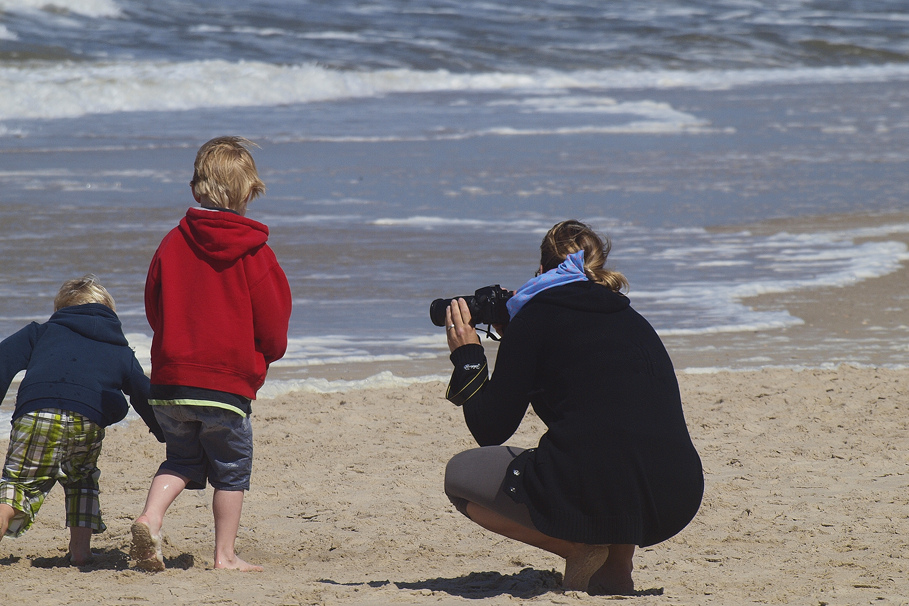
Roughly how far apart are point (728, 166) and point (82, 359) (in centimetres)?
1198

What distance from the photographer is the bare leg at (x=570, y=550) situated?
310cm

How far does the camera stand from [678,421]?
306 centimetres

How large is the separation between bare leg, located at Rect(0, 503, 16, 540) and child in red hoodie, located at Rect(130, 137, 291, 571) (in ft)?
1.46

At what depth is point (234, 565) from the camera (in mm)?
3518

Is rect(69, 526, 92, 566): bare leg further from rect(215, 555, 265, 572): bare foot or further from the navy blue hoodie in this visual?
rect(215, 555, 265, 572): bare foot

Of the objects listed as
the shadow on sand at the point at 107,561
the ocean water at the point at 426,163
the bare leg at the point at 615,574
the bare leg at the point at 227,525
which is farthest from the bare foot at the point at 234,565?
the ocean water at the point at 426,163

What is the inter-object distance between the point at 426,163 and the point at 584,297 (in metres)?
11.3

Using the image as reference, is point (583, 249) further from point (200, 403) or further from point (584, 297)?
point (200, 403)

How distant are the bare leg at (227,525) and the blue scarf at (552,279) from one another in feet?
3.81

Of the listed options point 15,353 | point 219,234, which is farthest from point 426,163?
point 219,234

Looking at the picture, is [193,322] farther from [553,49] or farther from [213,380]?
[553,49]

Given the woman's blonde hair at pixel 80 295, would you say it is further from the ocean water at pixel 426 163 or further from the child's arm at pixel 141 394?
the ocean water at pixel 426 163

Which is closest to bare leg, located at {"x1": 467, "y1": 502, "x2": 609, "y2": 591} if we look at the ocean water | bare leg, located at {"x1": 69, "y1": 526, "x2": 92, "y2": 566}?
bare leg, located at {"x1": 69, "y1": 526, "x2": 92, "y2": 566}

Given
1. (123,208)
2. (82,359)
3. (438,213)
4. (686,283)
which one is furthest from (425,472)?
(123,208)
